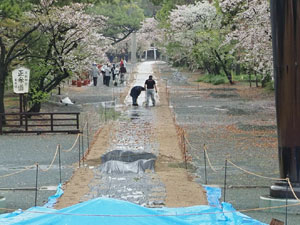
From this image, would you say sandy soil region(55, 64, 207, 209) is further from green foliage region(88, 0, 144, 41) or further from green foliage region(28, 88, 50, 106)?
green foliage region(88, 0, 144, 41)

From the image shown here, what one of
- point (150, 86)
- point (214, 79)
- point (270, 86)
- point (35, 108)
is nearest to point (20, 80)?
point (35, 108)

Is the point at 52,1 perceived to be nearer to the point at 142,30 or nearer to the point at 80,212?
the point at 80,212

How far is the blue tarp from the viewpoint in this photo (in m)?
9.80

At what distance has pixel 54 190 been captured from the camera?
45.9 ft

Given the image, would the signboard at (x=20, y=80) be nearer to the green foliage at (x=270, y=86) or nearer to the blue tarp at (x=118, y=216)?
the blue tarp at (x=118, y=216)

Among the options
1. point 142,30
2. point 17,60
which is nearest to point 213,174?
point 17,60

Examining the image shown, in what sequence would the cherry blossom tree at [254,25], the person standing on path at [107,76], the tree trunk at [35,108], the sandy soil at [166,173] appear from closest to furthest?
the sandy soil at [166,173]
the cherry blossom tree at [254,25]
the tree trunk at [35,108]
the person standing on path at [107,76]

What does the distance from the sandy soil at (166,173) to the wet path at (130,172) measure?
191mm

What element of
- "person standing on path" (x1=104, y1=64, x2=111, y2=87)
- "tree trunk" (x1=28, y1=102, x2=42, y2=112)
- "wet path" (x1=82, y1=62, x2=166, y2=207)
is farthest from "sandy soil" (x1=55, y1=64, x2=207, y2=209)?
"person standing on path" (x1=104, y1=64, x2=111, y2=87)

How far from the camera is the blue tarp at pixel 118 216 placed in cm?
980

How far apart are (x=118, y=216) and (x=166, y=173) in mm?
6221

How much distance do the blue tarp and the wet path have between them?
1.53m

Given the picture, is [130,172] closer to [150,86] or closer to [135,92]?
[150,86]

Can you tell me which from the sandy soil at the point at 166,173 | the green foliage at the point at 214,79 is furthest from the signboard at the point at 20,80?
the green foliage at the point at 214,79
